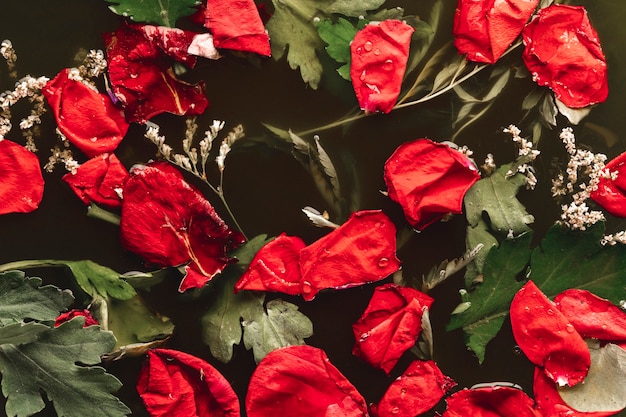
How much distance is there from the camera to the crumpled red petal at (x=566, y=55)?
59 cm

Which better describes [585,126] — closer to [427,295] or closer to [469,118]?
[469,118]

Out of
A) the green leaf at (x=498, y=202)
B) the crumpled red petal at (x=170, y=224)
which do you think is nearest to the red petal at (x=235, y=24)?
the crumpled red petal at (x=170, y=224)

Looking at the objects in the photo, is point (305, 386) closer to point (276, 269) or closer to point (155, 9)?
point (276, 269)

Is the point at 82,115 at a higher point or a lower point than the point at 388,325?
higher

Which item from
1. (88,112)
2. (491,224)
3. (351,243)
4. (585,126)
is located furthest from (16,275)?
(585,126)

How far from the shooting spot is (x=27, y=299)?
577mm

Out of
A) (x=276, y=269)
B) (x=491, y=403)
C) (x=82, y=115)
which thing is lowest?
(x=491, y=403)

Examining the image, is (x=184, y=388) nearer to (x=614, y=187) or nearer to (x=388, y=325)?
(x=388, y=325)

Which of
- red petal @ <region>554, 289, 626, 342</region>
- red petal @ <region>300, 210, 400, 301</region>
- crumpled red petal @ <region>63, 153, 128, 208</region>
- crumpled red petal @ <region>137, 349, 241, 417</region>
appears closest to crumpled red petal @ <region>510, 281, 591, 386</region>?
red petal @ <region>554, 289, 626, 342</region>

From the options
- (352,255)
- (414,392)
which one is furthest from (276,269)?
(414,392)

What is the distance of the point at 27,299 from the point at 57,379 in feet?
0.24

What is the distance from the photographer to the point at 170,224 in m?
0.58

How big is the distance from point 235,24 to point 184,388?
12.7 inches

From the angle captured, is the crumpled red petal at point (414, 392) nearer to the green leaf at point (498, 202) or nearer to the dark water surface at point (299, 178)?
the dark water surface at point (299, 178)
